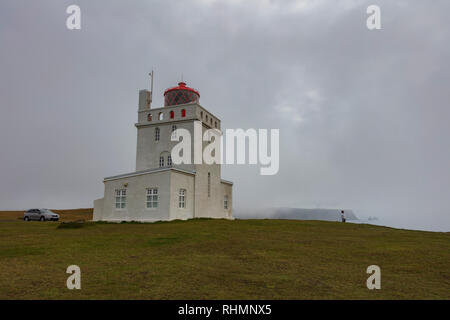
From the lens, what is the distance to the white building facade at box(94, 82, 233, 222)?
85.9 ft

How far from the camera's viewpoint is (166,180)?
1021 inches

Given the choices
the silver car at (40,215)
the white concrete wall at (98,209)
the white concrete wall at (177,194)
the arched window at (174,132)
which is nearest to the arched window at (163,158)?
the arched window at (174,132)

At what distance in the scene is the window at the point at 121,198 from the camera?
2748 centimetres

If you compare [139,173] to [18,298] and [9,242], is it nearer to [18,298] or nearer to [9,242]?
[9,242]

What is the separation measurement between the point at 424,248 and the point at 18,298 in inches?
614

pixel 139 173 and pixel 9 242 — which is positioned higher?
pixel 139 173

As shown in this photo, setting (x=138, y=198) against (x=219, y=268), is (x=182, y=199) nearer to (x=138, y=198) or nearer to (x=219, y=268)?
(x=138, y=198)

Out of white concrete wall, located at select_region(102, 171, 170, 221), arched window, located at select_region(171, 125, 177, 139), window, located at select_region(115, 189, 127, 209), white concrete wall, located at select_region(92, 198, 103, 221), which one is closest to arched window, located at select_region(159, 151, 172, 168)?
arched window, located at select_region(171, 125, 177, 139)

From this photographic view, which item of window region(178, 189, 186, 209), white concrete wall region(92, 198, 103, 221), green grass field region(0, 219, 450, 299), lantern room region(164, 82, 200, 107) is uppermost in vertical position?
lantern room region(164, 82, 200, 107)

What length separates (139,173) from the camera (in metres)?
27.1

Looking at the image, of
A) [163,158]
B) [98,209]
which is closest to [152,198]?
[163,158]

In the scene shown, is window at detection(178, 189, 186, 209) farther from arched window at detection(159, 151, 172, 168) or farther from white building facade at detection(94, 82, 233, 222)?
arched window at detection(159, 151, 172, 168)

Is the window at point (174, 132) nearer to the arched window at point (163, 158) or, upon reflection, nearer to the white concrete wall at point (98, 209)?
the arched window at point (163, 158)
